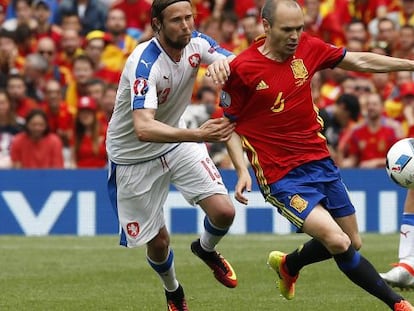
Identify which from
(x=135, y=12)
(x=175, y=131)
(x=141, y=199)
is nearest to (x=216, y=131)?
(x=175, y=131)

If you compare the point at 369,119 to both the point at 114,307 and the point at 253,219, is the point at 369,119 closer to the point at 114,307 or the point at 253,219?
the point at 253,219

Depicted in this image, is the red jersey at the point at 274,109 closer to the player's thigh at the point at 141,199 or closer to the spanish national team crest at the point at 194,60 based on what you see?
the spanish national team crest at the point at 194,60

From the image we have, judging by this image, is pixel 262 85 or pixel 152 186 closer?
pixel 262 85

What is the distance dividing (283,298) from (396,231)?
5841mm

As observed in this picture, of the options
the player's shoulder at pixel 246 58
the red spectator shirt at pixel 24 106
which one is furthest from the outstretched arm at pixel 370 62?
the red spectator shirt at pixel 24 106

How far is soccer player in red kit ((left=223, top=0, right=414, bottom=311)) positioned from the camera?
802 centimetres

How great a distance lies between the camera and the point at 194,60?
8.54 m

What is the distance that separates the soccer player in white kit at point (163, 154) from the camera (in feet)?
27.0

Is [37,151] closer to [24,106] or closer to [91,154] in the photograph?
[91,154]

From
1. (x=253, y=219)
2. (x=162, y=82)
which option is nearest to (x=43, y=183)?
(x=253, y=219)

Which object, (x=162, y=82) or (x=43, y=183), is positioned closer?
(x=162, y=82)

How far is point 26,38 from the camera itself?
18484mm

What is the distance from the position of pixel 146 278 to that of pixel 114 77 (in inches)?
281

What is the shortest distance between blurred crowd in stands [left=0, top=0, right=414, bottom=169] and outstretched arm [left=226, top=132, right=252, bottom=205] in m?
Answer: 7.11
